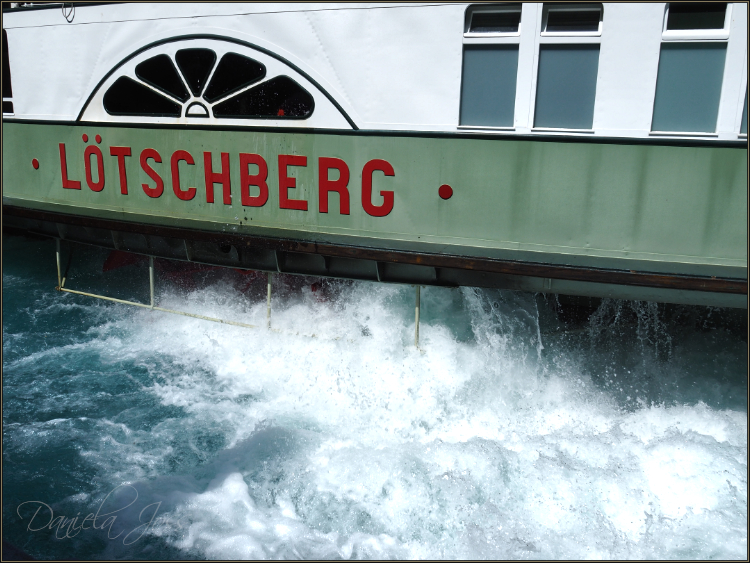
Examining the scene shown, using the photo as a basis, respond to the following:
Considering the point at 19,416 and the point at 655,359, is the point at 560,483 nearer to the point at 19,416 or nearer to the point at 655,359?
the point at 655,359

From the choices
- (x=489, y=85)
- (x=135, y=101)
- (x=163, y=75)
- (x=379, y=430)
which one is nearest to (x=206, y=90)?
(x=163, y=75)

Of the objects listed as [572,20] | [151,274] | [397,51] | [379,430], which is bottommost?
[379,430]

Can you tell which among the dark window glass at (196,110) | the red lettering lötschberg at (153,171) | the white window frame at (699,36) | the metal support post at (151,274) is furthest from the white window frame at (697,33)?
the metal support post at (151,274)

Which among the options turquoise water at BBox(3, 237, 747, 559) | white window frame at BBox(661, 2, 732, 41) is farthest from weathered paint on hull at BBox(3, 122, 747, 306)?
turquoise water at BBox(3, 237, 747, 559)

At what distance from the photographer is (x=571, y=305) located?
462 cm

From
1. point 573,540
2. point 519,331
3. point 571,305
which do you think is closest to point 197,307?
point 519,331

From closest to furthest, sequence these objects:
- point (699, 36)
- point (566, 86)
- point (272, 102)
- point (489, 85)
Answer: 1. point (699, 36)
2. point (566, 86)
3. point (489, 85)
4. point (272, 102)

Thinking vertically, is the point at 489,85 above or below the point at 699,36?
below

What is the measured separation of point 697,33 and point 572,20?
777 mm

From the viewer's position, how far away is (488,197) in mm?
4066

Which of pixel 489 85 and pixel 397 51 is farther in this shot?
pixel 397 51

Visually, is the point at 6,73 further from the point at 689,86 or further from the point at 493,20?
the point at 689,86

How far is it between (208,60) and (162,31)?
53 cm

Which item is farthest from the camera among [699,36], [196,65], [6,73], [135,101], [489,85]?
[6,73]
